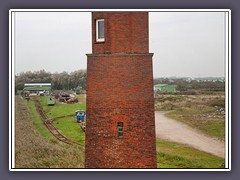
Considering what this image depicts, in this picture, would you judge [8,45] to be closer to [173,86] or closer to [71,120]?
[71,120]

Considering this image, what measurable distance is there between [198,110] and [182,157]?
1.24m

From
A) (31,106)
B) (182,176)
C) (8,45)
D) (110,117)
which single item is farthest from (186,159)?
(8,45)

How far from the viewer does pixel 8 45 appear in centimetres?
735

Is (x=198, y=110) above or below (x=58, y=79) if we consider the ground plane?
below

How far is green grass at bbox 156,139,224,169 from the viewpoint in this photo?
779cm

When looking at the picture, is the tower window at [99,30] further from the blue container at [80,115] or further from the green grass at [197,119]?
the green grass at [197,119]

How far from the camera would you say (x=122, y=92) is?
711 cm

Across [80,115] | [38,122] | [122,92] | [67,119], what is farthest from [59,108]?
[122,92]

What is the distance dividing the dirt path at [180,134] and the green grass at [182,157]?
5.4 inches

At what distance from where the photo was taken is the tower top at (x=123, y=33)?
7.05 meters

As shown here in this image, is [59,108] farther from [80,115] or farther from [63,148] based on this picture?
[63,148]

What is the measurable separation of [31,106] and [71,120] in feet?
3.67

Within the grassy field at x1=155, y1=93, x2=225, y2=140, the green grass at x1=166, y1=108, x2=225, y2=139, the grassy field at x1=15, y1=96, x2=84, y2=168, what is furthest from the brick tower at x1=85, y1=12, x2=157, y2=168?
the green grass at x1=166, y1=108, x2=225, y2=139

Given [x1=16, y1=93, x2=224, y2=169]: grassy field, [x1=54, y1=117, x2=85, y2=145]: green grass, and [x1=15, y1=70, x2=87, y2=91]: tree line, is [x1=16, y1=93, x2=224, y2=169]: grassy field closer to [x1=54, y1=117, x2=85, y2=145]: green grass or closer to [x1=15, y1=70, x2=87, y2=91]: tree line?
[x1=54, y1=117, x2=85, y2=145]: green grass
